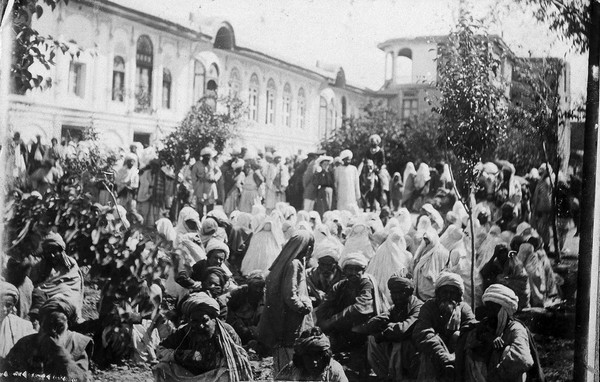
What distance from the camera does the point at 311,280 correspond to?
16.2 ft

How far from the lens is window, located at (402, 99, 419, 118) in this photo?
517 cm

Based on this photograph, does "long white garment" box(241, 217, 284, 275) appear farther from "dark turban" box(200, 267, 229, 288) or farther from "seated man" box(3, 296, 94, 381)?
"seated man" box(3, 296, 94, 381)

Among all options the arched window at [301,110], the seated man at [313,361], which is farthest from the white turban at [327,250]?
the arched window at [301,110]

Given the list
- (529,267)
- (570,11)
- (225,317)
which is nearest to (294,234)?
(225,317)

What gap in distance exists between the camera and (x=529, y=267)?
5113 mm

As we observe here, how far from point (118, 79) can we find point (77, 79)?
0.88 feet

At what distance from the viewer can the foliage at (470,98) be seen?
5.10 m

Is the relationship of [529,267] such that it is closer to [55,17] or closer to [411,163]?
[411,163]

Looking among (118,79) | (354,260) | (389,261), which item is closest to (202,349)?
(354,260)

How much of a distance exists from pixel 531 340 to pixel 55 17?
12.4 feet

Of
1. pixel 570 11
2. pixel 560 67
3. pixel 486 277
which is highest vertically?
pixel 570 11

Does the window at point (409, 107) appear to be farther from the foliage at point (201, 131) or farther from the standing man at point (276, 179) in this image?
the foliage at point (201, 131)

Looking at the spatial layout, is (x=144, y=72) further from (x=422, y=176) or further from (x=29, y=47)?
(x=422, y=176)

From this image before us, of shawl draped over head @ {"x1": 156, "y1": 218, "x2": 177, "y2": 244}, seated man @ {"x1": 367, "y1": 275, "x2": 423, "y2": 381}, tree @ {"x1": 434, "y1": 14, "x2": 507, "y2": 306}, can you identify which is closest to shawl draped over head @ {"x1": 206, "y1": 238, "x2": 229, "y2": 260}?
shawl draped over head @ {"x1": 156, "y1": 218, "x2": 177, "y2": 244}
